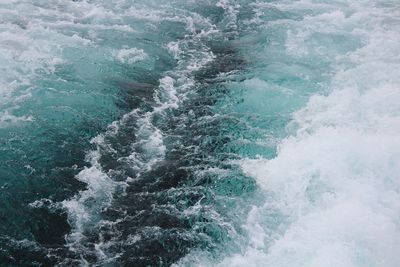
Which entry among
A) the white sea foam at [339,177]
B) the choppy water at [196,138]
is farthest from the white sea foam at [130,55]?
the white sea foam at [339,177]

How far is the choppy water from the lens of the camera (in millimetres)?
8688

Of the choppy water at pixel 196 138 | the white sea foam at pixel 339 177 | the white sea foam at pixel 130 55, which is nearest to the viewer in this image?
the white sea foam at pixel 339 177

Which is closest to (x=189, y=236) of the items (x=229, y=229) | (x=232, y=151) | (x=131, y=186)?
(x=229, y=229)

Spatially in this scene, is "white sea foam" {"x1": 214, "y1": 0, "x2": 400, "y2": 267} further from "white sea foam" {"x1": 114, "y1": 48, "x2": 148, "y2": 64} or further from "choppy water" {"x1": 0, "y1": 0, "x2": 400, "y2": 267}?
"white sea foam" {"x1": 114, "y1": 48, "x2": 148, "y2": 64}

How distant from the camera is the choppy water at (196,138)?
869 cm

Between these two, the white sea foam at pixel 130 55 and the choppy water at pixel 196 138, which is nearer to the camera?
the choppy water at pixel 196 138

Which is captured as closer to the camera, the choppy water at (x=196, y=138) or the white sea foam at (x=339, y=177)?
the white sea foam at (x=339, y=177)

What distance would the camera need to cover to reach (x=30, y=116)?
37.8 feet

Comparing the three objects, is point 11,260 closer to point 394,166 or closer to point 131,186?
point 131,186

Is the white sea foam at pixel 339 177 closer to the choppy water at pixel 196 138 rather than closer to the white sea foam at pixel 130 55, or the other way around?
the choppy water at pixel 196 138

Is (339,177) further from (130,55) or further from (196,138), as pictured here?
(130,55)

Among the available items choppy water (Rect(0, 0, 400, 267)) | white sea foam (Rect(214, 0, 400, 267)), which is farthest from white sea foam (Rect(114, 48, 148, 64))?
white sea foam (Rect(214, 0, 400, 267))

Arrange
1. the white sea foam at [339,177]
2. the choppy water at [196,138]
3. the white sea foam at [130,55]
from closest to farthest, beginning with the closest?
the white sea foam at [339,177]
the choppy water at [196,138]
the white sea foam at [130,55]

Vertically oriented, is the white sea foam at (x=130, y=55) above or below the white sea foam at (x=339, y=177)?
above
